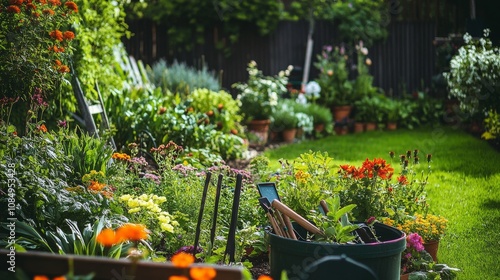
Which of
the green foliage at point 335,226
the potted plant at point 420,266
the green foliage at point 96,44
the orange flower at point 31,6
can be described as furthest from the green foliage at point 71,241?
the green foliage at point 96,44

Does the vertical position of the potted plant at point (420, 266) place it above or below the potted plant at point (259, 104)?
below

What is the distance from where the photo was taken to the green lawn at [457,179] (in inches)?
179

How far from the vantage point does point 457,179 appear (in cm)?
665

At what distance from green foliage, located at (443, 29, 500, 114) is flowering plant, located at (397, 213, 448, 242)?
4.22 m

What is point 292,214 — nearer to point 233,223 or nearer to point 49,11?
point 233,223

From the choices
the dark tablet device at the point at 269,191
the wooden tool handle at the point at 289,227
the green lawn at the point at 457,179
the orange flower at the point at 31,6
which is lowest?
the green lawn at the point at 457,179

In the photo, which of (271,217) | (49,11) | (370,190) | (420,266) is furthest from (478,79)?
(271,217)

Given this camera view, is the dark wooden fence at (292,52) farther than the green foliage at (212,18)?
Yes

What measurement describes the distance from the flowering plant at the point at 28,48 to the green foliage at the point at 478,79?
494 cm

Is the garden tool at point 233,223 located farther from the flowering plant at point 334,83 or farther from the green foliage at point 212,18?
the green foliage at point 212,18

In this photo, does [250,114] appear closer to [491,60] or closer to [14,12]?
[491,60]

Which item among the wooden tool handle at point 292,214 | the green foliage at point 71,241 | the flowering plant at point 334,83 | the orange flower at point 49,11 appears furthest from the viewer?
the flowering plant at point 334,83

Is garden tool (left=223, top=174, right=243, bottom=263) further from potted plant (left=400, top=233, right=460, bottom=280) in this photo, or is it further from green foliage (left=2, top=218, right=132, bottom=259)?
potted plant (left=400, top=233, right=460, bottom=280)

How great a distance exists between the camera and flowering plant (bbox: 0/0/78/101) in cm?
506
